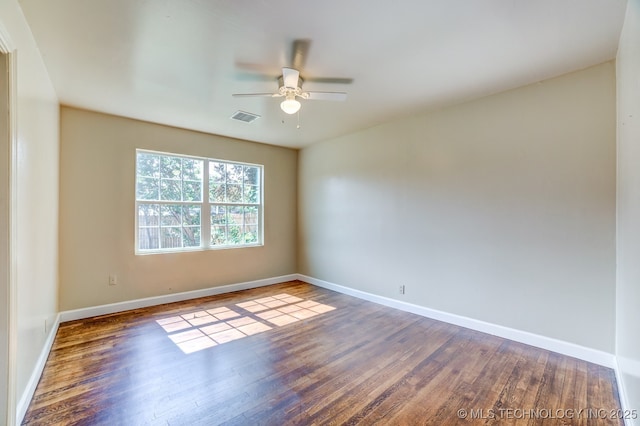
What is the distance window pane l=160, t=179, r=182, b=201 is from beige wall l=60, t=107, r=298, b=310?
15.1 inches

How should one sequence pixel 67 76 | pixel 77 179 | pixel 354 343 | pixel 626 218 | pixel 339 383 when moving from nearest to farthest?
pixel 626 218 → pixel 339 383 → pixel 67 76 → pixel 354 343 → pixel 77 179

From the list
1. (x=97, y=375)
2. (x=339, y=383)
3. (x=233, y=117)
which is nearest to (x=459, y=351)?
(x=339, y=383)

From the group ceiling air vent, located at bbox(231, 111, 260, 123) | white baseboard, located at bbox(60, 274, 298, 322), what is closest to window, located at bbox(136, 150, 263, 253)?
white baseboard, located at bbox(60, 274, 298, 322)

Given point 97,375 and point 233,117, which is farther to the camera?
point 233,117

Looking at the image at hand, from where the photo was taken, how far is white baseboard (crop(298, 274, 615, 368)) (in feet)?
8.26

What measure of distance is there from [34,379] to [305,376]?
6.55ft

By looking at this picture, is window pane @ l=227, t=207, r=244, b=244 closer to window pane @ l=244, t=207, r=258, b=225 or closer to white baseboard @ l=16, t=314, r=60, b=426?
window pane @ l=244, t=207, r=258, b=225

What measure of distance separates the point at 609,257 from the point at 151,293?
5.22m

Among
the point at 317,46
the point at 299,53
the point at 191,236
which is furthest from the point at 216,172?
the point at 317,46

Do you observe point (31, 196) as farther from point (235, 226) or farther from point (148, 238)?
point (235, 226)

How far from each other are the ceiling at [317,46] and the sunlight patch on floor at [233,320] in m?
2.61

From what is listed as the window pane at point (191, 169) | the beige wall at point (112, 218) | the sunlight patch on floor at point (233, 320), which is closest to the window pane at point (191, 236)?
the beige wall at point (112, 218)

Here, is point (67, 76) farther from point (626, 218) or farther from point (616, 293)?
point (616, 293)

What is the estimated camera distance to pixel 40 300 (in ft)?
8.01
